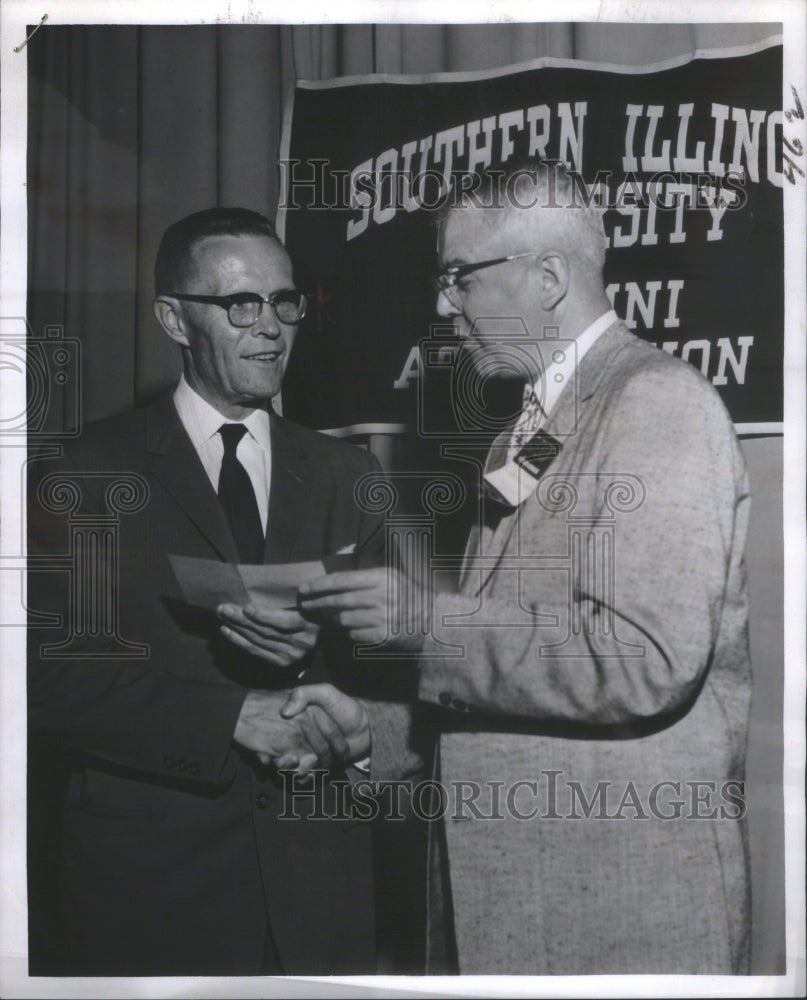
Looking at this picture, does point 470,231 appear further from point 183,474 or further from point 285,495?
point 183,474

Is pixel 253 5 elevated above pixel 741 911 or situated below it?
above

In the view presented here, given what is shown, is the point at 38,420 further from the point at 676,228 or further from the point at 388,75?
the point at 676,228

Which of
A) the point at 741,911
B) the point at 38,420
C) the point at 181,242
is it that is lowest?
the point at 741,911

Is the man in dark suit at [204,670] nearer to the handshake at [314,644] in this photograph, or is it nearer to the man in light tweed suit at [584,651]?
the handshake at [314,644]

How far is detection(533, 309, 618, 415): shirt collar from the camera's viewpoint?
8.56ft

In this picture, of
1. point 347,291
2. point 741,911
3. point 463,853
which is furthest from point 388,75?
point 741,911

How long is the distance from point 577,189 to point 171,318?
109 centimetres

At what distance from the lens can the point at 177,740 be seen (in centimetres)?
257

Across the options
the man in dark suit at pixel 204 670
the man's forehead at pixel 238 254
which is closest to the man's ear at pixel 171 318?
the man in dark suit at pixel 204 670

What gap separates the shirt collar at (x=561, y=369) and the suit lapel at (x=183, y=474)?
87cm

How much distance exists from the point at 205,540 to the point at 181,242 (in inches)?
30.2

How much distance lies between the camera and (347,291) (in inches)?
104

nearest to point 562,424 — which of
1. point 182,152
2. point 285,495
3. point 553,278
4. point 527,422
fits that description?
point 527,422

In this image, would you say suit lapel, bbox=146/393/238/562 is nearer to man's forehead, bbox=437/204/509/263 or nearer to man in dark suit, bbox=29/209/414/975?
man in dark suit, bbox=29/209/414/975
